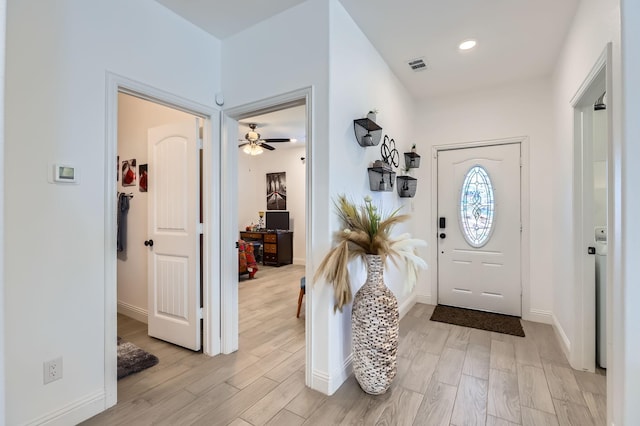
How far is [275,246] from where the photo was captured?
6625mm

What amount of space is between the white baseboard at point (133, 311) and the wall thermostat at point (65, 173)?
6.80 ft

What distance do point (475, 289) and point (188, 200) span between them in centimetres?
347

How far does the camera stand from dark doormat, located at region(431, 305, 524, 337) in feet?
10.6

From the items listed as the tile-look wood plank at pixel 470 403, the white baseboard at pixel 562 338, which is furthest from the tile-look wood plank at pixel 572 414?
the white baseboard at pixel 562 338

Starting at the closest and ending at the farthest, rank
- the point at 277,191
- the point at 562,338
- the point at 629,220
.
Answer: the point at 629,220 < the point at 562,338 < the point at 277,191

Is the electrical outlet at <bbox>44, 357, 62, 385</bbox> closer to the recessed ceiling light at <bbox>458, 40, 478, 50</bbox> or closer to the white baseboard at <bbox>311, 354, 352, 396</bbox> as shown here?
the white baseboard at <bbox>311, 354, 352, 396</bbox>

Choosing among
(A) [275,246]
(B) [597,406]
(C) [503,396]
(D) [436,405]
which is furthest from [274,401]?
(A) [275,246]

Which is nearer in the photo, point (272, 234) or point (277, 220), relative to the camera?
point (272, 234)

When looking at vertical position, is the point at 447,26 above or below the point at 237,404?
above

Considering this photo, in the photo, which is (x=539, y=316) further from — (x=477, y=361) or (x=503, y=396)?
(x=503, y=396)

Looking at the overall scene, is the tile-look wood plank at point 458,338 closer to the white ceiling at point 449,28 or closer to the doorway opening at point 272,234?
the doorway opening at point 272,234

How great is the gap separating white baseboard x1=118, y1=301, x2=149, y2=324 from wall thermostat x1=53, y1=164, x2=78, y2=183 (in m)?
2.07

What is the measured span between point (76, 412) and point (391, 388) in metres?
1.96

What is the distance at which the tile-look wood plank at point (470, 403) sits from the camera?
1792mm
